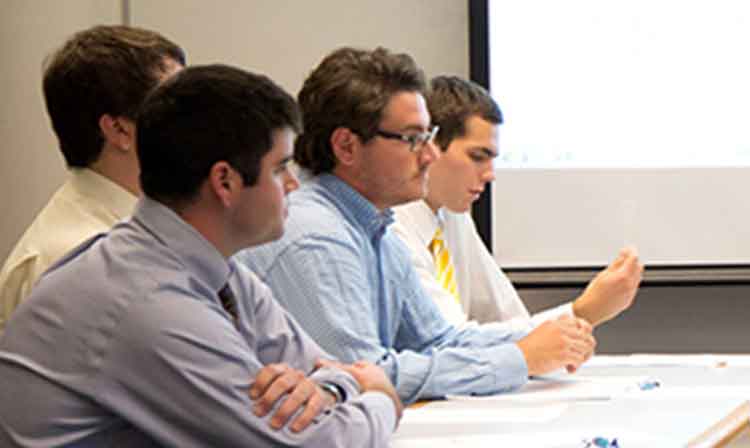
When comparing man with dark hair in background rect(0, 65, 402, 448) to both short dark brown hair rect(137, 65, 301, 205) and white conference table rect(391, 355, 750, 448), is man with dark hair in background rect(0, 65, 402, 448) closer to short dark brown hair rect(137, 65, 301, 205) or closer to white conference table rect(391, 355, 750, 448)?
short dark brown hair rect(137, 65, 301, 205)

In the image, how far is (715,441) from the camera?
181cm

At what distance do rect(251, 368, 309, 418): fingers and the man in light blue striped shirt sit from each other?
58 centimetres

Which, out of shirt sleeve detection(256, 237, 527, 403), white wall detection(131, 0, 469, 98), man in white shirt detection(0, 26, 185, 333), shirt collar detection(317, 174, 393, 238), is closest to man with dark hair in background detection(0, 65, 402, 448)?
shirt sleeve detection(256, 237, 527, 403)

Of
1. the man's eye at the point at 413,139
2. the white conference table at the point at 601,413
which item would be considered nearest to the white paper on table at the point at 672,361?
the white conference table at the point at 601,413

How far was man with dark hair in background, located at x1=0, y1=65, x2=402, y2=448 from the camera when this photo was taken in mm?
1394

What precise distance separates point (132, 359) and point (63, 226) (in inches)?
30.4

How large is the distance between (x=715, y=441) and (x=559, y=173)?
2.61 m

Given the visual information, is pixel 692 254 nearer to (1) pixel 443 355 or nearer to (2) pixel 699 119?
(2) pixel 699 119

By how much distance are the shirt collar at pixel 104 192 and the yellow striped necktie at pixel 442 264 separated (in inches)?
46.3

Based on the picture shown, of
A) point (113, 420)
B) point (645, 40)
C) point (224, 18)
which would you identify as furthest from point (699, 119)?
point (113, 420)

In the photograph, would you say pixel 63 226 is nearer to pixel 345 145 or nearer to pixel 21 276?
pixel 21 276

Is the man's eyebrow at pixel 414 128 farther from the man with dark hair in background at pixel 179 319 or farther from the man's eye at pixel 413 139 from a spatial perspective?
the man with dark hair in background at pixel 179 319

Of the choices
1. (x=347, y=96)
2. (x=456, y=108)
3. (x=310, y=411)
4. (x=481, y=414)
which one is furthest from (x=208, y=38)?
(x=310, y=411)

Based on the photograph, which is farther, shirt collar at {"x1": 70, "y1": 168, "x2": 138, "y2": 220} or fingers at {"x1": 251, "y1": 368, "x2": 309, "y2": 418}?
shirt collar at {"x1": 70, "y1": 168, "x2": 138, "y2": 220}
